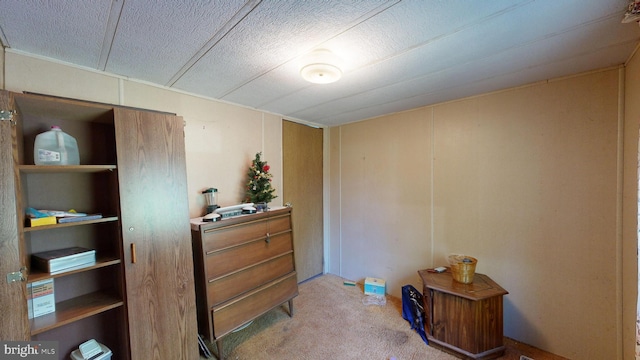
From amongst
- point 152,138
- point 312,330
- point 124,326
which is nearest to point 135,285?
point 124,326

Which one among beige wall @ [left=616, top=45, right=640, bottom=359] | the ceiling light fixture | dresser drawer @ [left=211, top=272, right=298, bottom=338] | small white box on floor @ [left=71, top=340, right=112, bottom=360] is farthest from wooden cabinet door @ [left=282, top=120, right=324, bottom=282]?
beige wall @ [left=616, top=45, right=640, bottom=359]

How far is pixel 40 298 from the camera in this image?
129 centimetres

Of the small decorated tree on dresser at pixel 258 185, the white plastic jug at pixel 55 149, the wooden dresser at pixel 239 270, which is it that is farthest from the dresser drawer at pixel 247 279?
the white plastic jug at pixel 55 149

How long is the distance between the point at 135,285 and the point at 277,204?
5.24 feet

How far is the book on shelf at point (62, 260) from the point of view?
1256 millimetres

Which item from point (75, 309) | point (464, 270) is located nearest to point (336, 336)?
point (464, 270)

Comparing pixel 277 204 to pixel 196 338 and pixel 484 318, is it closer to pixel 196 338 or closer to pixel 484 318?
pixel 196 338

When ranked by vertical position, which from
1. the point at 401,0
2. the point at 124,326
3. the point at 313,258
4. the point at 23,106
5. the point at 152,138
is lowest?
the point at 313,258

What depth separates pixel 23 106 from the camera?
1.24 metres

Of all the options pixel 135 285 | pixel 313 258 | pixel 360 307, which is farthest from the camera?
pixel 313 258

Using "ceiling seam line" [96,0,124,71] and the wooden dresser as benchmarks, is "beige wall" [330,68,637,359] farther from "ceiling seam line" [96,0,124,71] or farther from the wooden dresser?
"ceiling seam line" [96,0,124,71]

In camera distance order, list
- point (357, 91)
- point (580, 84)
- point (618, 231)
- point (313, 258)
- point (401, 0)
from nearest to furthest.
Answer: point (401, 0), point (618, 231), point (580, 84), point (357, 91), point (313, 258)

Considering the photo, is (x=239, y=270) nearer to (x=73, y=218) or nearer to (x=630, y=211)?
(x=73, y=218)

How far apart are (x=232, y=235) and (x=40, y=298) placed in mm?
1071
